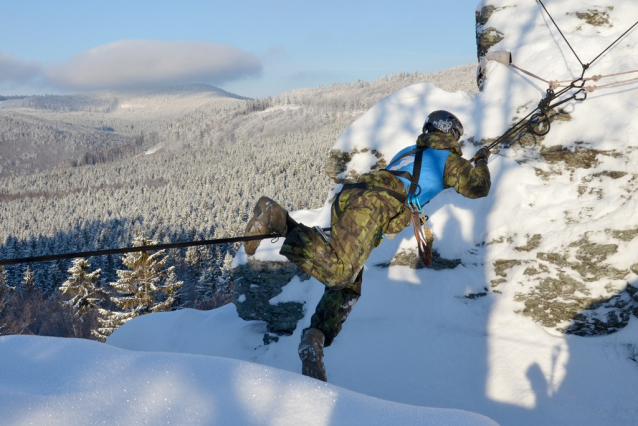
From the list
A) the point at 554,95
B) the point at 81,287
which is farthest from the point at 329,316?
the point at 81,287

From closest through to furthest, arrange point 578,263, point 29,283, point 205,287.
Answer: point 578,263 < point 29,283 < point 205,287

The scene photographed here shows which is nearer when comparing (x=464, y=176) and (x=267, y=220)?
(x=267, y=220)

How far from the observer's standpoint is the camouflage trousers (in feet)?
14.4

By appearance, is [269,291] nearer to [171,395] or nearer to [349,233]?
[349,233]

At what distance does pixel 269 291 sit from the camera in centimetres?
1018

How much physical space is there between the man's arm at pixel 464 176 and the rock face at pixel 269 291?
221 inches

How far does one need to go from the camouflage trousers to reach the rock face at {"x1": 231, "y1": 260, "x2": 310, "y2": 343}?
550cm

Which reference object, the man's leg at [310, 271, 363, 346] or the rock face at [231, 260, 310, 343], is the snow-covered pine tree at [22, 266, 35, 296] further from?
the man's leg at [310, 271, 363, 346]

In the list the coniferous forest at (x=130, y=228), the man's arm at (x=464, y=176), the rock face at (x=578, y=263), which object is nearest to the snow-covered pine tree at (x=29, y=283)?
the coniferous forest at (x=130, y=228)

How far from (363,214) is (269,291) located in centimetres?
622

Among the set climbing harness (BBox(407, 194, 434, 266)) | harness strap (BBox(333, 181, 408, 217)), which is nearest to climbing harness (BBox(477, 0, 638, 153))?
climbing harness (BBox(407, 194, 434, 266))

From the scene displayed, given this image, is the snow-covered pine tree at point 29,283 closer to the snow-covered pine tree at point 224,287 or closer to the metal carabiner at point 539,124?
the snow-covered pine tree at point 224,287

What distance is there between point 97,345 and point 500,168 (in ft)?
23.8

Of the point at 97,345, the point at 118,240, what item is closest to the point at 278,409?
the point at 97,345
